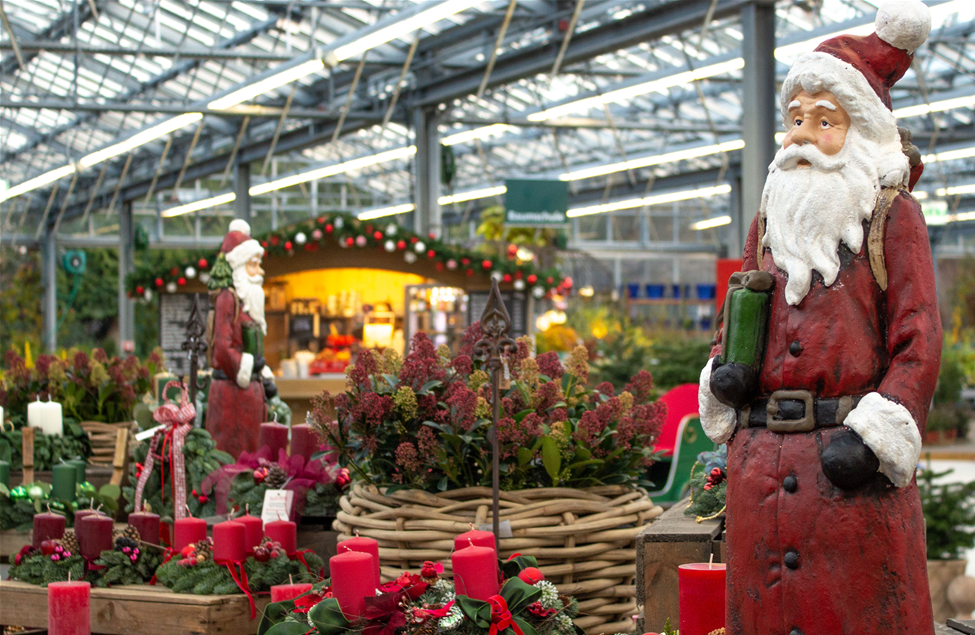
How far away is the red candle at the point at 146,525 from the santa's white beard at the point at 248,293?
172cm

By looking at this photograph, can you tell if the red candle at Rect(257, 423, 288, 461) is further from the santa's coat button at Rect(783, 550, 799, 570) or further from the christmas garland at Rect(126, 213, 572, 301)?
the christmas garland at Rect(126, 213, 572, 301)

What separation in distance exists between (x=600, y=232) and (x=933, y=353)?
21.9 metres

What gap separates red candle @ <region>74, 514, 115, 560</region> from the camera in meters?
2.71

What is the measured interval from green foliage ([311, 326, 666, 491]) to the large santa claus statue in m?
0.71

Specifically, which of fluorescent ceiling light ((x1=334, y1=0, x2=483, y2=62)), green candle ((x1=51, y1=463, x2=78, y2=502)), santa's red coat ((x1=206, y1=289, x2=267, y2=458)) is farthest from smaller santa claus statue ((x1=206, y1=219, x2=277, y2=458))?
fluorescent ceiling light ((x1=334, y1=0, x2=483, y2=62))

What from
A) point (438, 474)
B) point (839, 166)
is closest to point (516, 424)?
point (438, 474)

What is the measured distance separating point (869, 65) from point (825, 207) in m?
0.28

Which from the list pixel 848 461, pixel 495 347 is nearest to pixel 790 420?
pixel 848 461

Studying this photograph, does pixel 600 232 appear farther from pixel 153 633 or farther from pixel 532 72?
pixel 153 633

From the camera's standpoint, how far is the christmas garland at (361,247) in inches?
371

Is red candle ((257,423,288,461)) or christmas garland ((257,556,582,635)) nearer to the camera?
christmas garland ((257,556,582,635))

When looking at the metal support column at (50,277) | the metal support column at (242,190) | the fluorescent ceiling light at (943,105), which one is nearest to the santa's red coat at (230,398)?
the fluorescent ceiling light at (943,105)

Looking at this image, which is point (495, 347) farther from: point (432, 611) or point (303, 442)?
point (303, 442)

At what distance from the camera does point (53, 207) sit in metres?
22.2
